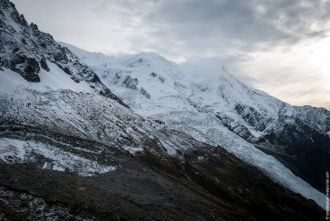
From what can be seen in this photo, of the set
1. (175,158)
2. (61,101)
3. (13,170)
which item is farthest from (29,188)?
(175,158)

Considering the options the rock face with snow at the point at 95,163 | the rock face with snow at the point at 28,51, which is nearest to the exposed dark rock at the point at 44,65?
the rock face with snow at the point at 28,51

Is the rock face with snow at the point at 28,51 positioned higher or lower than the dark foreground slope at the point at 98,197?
higher

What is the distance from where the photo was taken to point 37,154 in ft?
204

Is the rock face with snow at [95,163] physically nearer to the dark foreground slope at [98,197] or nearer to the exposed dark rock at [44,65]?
the dark foreground slope at [98,197]

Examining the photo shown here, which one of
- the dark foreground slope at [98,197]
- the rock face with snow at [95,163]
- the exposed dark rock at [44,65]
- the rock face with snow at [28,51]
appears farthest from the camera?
the exposed dark rock at [44,65]

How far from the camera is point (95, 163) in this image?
69.9 metres

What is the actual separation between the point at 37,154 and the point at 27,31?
115 meters

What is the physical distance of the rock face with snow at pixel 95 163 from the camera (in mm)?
46938

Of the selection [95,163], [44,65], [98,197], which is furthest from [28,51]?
[98,197]

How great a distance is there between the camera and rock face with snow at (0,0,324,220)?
46.9 meters

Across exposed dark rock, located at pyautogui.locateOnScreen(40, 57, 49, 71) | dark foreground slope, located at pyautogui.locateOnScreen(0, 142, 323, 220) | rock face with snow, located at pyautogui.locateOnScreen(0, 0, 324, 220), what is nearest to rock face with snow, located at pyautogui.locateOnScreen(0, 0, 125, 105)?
exposed dark rock, located at pyautogui.locateOnScreen(40, 57, 49, 71)

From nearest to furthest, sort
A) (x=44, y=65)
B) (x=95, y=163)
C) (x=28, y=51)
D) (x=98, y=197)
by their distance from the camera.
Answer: (x=98, y=197), (x=95, y=163), (x=28, y=51), (x=44, y=65)

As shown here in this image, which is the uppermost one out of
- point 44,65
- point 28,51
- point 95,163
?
point 28,51

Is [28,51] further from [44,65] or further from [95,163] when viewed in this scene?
[95,163]
